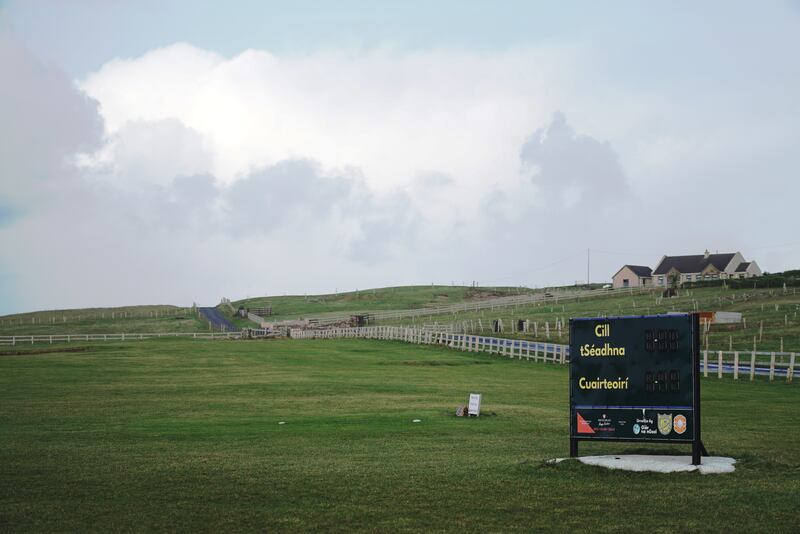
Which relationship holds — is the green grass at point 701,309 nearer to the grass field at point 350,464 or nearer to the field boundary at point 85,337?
the grass field at point 350,464

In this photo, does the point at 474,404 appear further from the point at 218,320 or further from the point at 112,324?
the point at 112,324

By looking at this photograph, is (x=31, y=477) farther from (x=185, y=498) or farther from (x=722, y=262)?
(x=722, y=262)

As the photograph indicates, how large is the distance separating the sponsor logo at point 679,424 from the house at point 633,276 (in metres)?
146

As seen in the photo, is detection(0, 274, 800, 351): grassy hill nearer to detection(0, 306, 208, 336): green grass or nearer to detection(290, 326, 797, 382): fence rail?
detection(0, 306, 208, 336): green grass

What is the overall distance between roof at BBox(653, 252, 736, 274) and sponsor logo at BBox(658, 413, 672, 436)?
463 feet

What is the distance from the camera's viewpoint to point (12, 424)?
25797 millimetres

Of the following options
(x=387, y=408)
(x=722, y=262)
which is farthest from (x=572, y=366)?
(x=722, y=262)

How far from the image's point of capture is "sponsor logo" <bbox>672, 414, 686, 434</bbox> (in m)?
16.7

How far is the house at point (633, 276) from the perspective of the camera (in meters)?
158

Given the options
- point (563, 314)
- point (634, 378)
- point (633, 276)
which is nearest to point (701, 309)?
point (563, 314)

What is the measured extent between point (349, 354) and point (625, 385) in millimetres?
48550

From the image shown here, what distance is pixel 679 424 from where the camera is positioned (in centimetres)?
1672

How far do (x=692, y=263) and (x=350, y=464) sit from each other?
478 feet

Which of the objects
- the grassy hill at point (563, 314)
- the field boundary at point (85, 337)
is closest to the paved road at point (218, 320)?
the grassy hill at point (563, 314)
